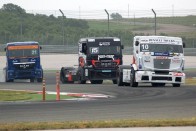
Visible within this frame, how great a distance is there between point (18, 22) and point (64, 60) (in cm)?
1311

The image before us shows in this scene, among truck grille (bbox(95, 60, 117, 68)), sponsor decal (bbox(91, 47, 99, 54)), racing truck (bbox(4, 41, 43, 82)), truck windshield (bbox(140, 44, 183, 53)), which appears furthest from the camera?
racing truck (bbox(4, 41, 43, 82))

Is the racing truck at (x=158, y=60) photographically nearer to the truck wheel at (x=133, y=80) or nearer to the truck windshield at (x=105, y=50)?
the truck wheel at (x=133, y=80)

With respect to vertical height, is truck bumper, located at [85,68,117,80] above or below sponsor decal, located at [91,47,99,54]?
below

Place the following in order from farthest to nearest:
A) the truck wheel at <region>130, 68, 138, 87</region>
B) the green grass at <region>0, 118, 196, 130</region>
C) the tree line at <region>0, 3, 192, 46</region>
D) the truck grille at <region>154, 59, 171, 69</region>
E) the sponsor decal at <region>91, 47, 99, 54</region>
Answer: the tree line at <region>0, 3, 192, 46</region> → the sponsor decal at <region>91, 47, 99, 54</region> → the truck wheel at <region>130, 68, 138, 87</region> → the truck grille at <region>154, 59, 171, 69</region> → the green grass at <region>0, 118, 196, 130</region>

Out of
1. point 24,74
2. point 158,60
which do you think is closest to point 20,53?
point 24,74

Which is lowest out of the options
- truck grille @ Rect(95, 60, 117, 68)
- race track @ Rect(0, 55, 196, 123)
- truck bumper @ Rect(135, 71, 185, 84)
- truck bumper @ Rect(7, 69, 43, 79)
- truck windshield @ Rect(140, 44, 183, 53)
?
truck bumper @ Rect(7, 69, 43, 79)

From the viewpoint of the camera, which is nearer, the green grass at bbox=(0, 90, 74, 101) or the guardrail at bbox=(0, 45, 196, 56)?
the green grass at bbox=(0, 90, 74, 101)

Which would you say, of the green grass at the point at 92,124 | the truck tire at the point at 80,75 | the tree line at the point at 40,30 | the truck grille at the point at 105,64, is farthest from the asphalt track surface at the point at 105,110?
the tree line at the point at 40,30

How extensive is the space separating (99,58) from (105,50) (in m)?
0.58

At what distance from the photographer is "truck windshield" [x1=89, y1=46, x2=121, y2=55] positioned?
3872 centimetres

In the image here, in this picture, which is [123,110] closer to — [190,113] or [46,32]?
[190,113]

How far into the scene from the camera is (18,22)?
233 feet

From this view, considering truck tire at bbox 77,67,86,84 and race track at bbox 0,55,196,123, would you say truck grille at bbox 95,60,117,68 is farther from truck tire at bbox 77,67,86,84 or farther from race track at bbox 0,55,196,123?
race track at bbox 0,55,196,123

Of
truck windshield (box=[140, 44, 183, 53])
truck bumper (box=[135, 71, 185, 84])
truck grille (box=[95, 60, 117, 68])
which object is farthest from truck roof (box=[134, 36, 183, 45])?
truck grille (box=[95, 60, 117, 68])
